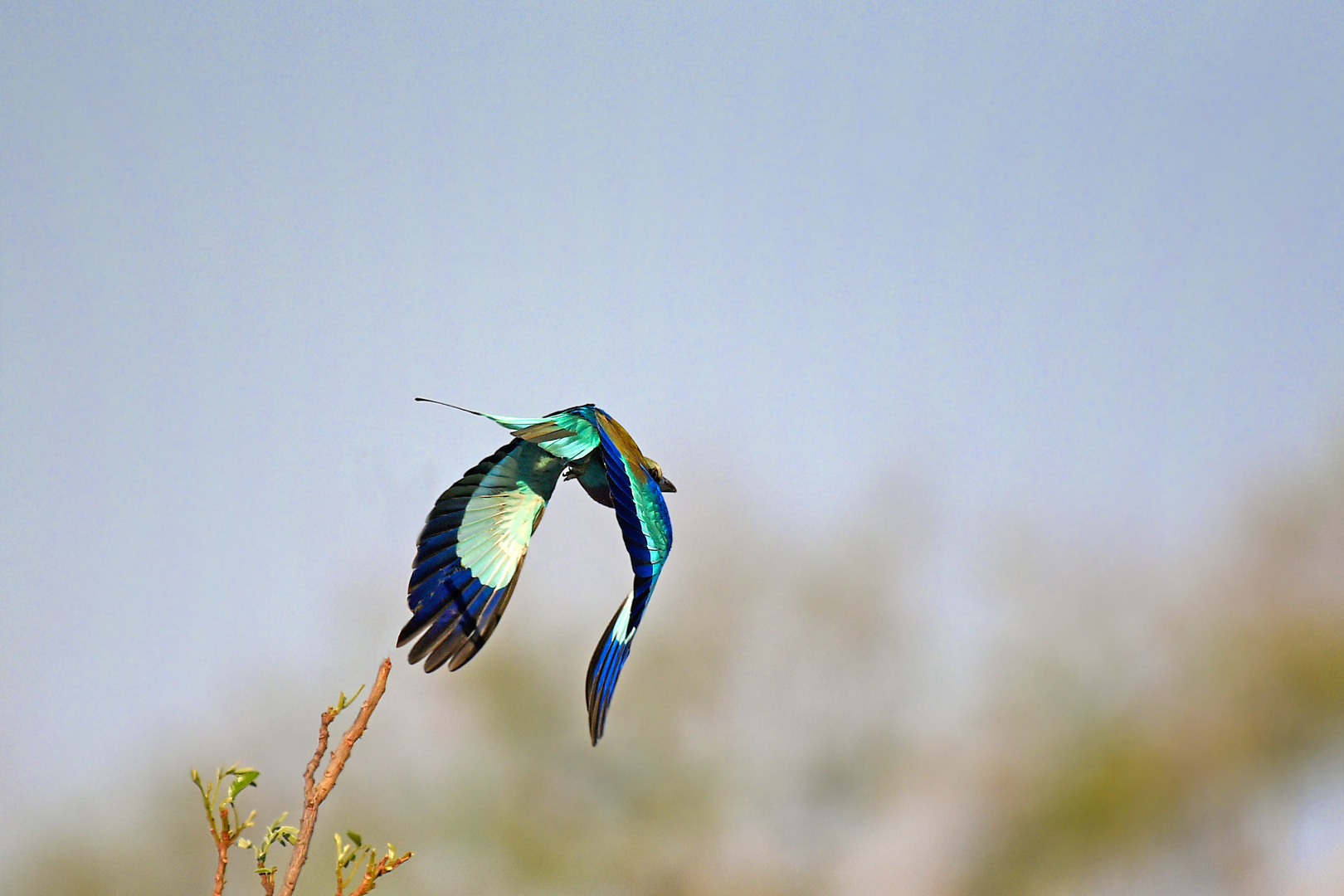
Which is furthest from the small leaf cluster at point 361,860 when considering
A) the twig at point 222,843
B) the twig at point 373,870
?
the twig at point 222,843

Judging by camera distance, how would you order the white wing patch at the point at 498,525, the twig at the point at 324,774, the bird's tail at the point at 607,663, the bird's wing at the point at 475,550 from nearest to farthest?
the twig at the point at 324,774 → the bird's tail at the point at 607,663 → the bird's wing at the point at 475,550 → the white wing patch at the point at 498,525

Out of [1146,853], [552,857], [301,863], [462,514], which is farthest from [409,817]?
[301,863]

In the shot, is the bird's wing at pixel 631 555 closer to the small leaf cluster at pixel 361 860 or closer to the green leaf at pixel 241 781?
the small leaf cluster at pixel 361 860

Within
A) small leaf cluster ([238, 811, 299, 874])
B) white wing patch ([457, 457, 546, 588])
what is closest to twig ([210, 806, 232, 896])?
small leaf cluster ([238, 811, 299, 874])

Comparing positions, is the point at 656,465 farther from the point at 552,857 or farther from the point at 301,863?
the point at 552,857

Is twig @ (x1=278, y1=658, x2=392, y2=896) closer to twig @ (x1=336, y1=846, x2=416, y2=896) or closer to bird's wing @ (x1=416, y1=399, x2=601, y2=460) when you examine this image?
twig @ (x1=336, y1=846, x2=416, y2=896)

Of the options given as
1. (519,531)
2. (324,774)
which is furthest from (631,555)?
(324,774)

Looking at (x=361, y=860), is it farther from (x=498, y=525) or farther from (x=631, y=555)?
(x=498, y=525)
